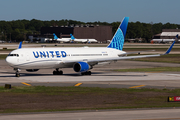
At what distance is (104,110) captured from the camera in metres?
23.8

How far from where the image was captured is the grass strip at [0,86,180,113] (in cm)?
2528

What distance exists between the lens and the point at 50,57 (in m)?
49.4

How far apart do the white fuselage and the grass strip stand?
35.3 ft

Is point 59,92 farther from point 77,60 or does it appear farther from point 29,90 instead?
point 77,60

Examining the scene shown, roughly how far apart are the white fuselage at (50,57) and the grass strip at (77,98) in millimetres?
10755

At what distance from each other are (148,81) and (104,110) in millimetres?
20511

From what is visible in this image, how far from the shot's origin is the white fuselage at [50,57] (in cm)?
4728

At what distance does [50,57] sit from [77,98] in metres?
20.6

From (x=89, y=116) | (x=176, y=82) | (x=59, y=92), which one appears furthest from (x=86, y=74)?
(x=89, y=116)

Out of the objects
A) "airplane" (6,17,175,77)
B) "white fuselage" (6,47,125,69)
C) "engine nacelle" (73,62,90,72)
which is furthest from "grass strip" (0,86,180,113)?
"engine nacelle" (73,62,90,72)

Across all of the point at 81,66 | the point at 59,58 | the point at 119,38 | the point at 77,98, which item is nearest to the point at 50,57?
the point at 59,58

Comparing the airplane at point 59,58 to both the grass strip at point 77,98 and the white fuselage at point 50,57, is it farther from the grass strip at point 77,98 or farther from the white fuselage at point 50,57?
the grass strip at point 77,98

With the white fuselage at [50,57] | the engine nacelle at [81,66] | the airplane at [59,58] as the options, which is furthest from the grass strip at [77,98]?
the engine nacelle at [81,66]

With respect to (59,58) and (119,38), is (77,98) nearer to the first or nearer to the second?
(59,58)
